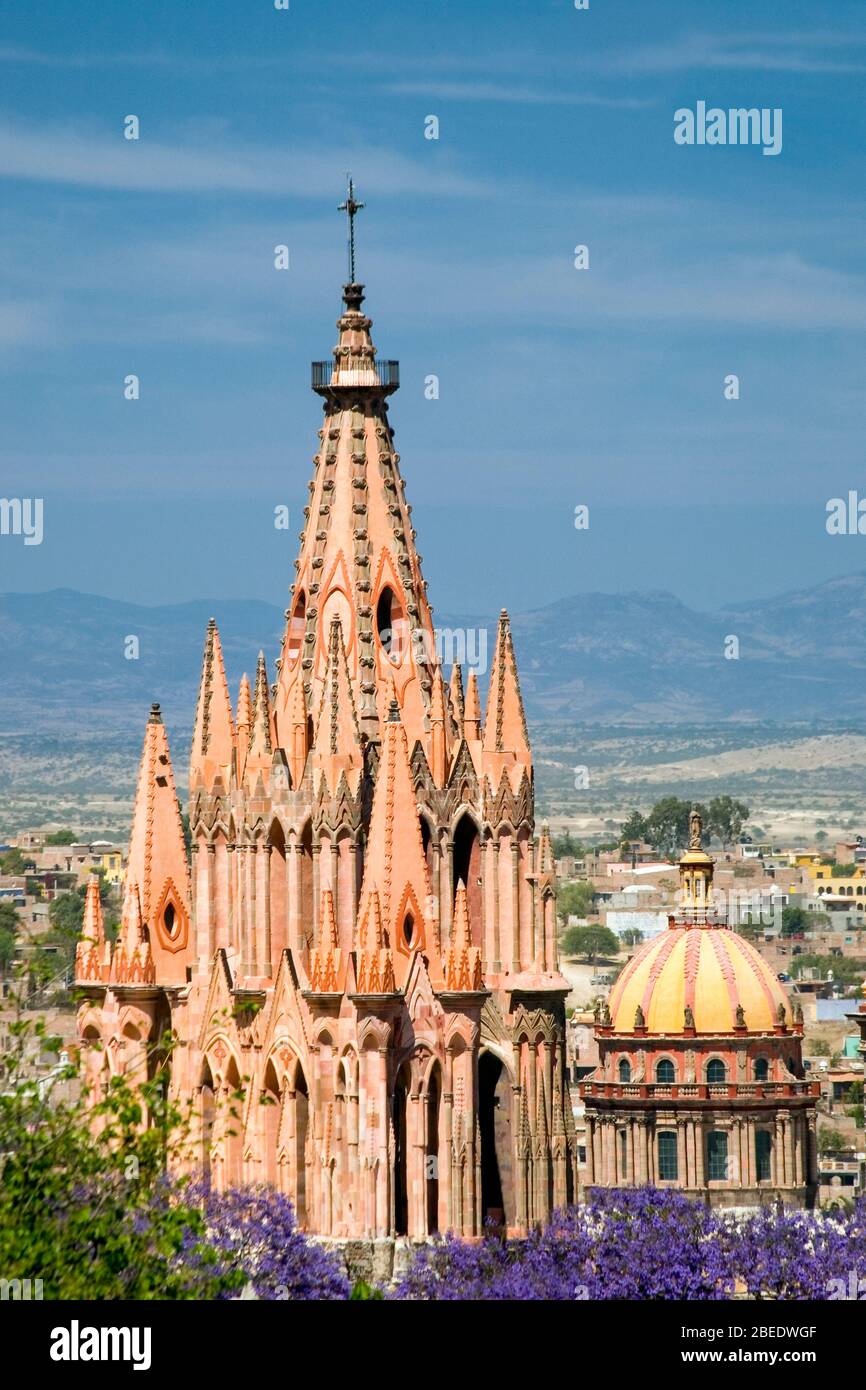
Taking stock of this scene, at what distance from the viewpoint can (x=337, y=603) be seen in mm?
93500

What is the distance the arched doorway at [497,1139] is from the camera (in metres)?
93.2

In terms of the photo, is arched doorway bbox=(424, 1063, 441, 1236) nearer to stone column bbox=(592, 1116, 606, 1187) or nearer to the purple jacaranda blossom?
the purple jacaranda blossom

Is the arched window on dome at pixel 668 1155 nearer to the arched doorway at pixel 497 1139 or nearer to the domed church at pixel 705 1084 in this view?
the domed church at pixel 705 1084

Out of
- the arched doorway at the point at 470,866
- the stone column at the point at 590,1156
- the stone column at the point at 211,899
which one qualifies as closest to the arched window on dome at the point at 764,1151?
the stone column at the point at 590,1156

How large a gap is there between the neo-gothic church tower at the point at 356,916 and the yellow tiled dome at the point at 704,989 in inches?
2204

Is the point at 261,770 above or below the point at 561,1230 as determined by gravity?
above

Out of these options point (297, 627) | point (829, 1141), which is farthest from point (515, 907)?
point (829, 1141)

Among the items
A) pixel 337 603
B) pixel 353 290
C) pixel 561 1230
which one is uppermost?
pixel 353 290

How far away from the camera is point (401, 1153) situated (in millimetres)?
89875
